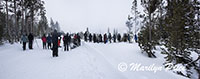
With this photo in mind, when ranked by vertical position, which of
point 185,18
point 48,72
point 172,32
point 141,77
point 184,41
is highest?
point 185,18

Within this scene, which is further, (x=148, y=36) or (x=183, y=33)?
(x=148, y=36)

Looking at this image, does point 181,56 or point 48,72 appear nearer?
point 48,72

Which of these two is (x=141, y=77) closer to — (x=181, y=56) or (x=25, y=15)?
(x=181, y=56)

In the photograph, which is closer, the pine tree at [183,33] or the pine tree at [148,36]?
the pine tree at [183,33]

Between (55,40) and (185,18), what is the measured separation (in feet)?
30.8

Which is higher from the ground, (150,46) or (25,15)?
(25,15)

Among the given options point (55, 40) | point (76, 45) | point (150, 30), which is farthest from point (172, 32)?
point (76, 45)

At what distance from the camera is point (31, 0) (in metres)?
21.3

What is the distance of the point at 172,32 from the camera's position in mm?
9727

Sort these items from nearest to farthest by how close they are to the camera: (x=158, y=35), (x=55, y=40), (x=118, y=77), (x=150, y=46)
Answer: (x=118, y=77), (x=55, y=40), (x=150, y=46), (x=158, y=35)

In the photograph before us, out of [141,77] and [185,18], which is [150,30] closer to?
[185,18]

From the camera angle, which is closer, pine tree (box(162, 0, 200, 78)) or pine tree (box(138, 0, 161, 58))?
pine tree (box(162, 0, 200, 78))

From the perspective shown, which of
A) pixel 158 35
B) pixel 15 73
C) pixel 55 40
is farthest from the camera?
pixel 158 35

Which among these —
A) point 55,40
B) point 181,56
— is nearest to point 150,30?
point 181,56
